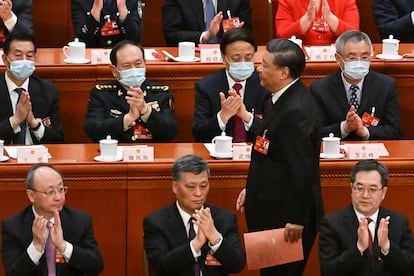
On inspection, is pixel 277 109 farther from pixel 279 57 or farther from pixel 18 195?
pixel 18 195

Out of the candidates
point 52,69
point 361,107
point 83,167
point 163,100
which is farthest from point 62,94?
point 361,107

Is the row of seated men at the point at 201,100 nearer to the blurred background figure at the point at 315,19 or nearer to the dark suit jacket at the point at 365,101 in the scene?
the dark suit jacket at the point at 365,101

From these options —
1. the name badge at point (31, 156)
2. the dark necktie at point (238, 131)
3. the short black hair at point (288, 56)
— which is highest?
the short black hair at point (288, 56)

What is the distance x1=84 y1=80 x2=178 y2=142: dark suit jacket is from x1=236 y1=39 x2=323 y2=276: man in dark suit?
97 centimetres

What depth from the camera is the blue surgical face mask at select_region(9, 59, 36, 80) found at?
498 cm

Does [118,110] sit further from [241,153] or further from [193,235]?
[193,235]

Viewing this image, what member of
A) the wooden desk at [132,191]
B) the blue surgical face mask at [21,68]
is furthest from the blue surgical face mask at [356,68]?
the blue surgical face mask at [21,68]

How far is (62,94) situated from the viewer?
17.6 ft

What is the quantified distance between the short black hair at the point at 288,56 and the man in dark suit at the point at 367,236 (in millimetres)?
428

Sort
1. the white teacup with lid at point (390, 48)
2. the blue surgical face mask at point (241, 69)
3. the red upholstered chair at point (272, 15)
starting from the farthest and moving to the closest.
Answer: the red upholstered chair at point (272, 15)
the white teacup with lid at point (390, 48)
the blue surgical face mask at point (241, 69)

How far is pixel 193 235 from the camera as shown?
4105 mm

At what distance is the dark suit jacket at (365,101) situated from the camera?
199 inches

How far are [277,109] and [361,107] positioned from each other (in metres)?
1.20

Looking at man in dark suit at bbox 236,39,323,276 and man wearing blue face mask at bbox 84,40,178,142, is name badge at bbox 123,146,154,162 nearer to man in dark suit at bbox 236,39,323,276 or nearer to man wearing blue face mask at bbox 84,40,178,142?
man wearing blue face mask at bbox 84,40,178,142
